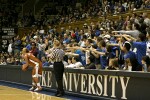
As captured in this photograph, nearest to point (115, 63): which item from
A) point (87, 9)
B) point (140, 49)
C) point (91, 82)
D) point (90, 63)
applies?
point (140, 49)

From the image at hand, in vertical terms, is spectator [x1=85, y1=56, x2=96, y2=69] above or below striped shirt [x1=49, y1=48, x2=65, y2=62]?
below

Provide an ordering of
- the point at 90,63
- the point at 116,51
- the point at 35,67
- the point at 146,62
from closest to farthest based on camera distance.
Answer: the point at 146,62 < the point at 116,51 < the point at 90,63 < the point at 35,67

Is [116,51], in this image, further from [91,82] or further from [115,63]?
[91,82]

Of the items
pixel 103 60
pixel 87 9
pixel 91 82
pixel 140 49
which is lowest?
pixel 91 82

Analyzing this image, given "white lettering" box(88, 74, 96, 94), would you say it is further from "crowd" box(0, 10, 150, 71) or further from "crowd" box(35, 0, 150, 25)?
"crowd" box(35, 0, 150, 25)

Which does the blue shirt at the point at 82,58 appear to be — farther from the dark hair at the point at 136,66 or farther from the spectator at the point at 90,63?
the dark hair at the point at 136,66

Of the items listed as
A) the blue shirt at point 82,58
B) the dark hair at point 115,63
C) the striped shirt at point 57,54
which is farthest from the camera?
the blue shirt at point 82,58

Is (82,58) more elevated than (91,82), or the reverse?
(82,58)

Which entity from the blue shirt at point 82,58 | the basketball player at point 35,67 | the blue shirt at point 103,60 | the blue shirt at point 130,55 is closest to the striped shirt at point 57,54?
the blue shirt at point 82,58

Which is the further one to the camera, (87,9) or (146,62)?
(87,9)

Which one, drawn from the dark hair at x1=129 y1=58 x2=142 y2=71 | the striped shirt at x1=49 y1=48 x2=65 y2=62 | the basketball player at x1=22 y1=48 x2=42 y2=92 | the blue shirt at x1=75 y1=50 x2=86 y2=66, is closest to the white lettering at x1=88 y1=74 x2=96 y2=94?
the striped shirt at x1=49 y1=48 x2=65 y2=62

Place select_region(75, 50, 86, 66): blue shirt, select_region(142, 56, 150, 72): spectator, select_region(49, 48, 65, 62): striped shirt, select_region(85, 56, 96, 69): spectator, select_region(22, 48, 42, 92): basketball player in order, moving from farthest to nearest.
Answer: select_region(22, 48, 42, 92): basketball player → select_region(75, 50, 86, 66): blue shirt → select_region(49, 48, 65, 62): striped shirt → select_region(85, 56, 96, 69): spectator → select_region(142, 56, 150, 72): spectator

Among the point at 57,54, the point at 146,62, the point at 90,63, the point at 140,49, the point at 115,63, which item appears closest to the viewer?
the point at 146,62

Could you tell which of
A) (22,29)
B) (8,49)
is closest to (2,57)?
(8,49)
